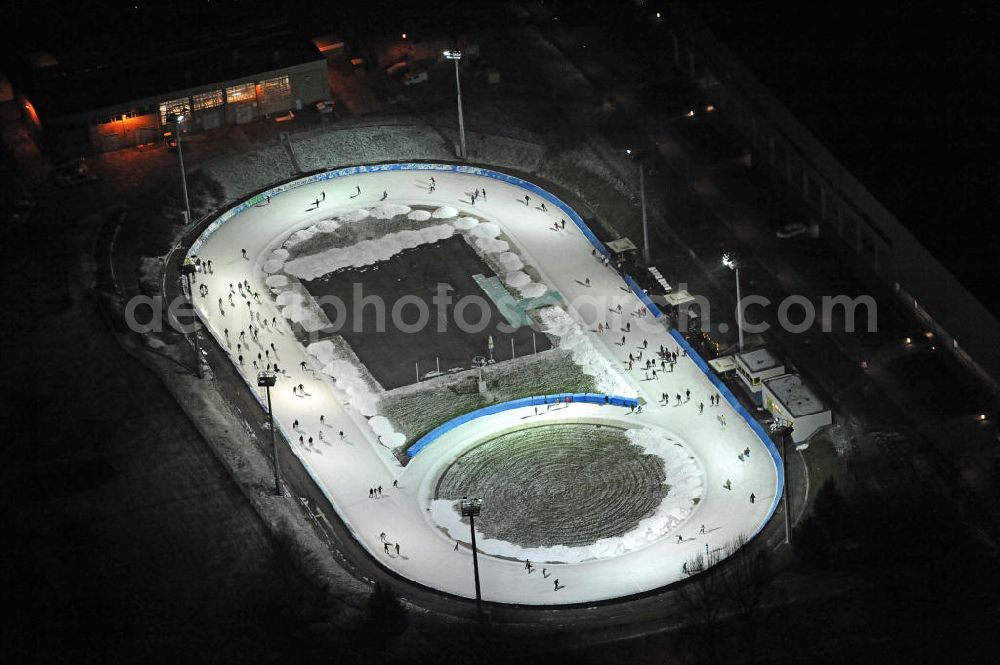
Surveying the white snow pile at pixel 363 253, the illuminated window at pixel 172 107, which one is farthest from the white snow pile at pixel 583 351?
the illuminated window at pixel 172 107

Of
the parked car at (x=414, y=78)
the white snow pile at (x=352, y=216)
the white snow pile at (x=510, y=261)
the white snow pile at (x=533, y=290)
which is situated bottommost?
the white snow pile at (x=533, y=290)

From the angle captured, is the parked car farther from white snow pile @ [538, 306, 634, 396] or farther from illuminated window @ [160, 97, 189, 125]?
white snow pile @ [538, 306, 634, 396]

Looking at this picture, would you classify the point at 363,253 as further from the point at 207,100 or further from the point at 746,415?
the point at 746,415

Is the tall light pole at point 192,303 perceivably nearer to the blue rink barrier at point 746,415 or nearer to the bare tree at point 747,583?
the blue rink barrier at point 746,415

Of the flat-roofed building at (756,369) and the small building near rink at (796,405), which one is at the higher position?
the flat-roofed building at (756,369)

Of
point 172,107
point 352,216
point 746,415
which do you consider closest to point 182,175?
point 172,107

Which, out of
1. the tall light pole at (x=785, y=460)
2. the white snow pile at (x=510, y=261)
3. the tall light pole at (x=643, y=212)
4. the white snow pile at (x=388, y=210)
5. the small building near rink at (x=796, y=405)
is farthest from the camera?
the white snow pile at (x=388, y=210)

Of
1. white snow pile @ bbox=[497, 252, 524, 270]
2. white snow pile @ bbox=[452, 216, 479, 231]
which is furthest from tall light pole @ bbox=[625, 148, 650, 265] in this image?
white snow pile @ bbox=[452, 216, 479, 231]
